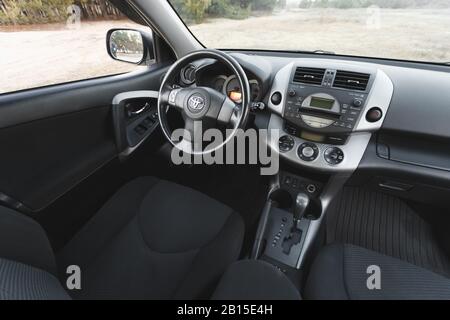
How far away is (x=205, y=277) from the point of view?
4.36ft

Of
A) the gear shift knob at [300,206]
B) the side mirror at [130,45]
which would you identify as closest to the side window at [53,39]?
the side mirror at [130,45]

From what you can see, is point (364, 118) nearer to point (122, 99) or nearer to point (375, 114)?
point (375, 114)

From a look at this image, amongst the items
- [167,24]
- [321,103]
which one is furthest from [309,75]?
[167,24]

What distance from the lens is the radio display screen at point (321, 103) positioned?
1.48m

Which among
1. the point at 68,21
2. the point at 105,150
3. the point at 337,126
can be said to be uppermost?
the point at 68,21

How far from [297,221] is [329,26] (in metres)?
1.13

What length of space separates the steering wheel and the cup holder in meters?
0.51

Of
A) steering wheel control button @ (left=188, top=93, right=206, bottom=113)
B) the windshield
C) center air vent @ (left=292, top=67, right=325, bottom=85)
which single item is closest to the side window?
the windshield

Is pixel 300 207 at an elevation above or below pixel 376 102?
below

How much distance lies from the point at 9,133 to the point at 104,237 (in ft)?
2.03

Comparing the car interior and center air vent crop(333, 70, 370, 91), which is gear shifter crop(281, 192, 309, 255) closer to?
the car interior

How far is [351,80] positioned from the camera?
147 cm

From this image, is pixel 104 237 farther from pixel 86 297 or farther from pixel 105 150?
pixel 105 150
